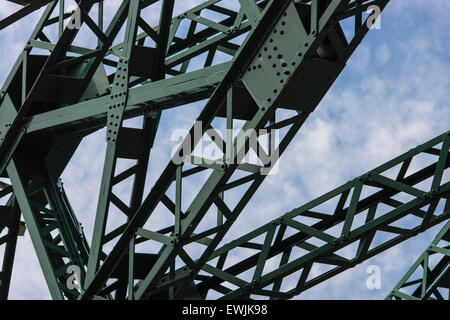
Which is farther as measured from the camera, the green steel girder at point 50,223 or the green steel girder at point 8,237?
the green steel girder at point 8,237

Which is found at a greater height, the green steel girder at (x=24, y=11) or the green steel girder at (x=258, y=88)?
the green steel girder at (x=24, y=11)

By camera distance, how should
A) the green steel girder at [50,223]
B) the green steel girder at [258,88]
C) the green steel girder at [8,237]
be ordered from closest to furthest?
1. the green steel girder at [258,88]
2. the green steel girder at [50,223]
3. the green steel girder at [8,237]

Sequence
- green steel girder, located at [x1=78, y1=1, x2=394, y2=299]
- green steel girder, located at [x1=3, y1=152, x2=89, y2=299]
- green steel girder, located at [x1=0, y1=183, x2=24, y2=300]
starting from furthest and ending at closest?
green steel girder, located at [x1=0, y1=183, x2=24, y2=300]
green steel girder, located at [x1=3, y1=152, x2=89, y2=299]
green steel girder, located at [x1=78, y1=1, x2=394, y2=299]

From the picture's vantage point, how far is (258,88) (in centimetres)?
939

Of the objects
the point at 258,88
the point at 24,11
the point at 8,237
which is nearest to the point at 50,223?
the point at 8,237

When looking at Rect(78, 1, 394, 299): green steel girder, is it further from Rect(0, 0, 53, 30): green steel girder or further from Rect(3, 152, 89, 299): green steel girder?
Rect(0, 0, 53, 30): green steel girder

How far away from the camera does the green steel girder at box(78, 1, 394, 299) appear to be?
9.16 m

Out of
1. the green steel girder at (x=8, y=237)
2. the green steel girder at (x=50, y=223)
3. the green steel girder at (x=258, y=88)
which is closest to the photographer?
the green steel girder at (x=258, y=88)

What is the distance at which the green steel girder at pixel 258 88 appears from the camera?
30.0 feet

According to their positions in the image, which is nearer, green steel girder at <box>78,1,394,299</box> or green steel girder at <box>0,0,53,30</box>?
green steel girder at <box>78,1,394,299</box>

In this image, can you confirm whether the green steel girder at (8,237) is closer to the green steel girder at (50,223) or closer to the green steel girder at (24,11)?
the green steel girder at (50,223)

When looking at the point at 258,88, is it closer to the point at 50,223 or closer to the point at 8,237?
the point at 50,223

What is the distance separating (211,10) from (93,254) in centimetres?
425
